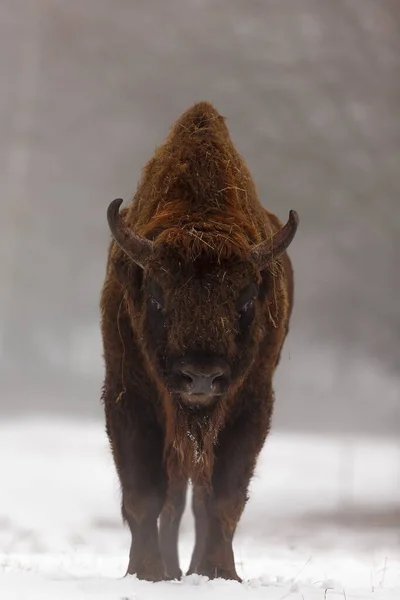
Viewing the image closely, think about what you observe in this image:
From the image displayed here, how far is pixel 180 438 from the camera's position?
19.6 ft

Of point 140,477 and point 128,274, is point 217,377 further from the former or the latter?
point 140,477

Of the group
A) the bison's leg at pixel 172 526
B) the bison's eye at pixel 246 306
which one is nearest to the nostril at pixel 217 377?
the bison's eye at pixel 246 306

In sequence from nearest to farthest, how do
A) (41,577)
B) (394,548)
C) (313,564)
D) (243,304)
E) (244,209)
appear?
(41,577) < (243,304) < (244,209) < (313,564) < (394,548)

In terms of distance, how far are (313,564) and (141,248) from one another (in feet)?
17.4

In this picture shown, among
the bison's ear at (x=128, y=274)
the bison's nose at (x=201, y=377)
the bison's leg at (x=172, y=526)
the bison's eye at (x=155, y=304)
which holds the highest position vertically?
the bison's ear at (x=128, y=274)

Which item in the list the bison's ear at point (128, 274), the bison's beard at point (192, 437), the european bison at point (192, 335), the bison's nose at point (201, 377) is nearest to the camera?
the bison's nose at point (201, 377)

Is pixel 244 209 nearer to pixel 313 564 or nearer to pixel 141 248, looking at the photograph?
pixel 141 248

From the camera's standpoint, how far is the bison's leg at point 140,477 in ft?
20.5

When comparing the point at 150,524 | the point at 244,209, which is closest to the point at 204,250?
the point at 244,209

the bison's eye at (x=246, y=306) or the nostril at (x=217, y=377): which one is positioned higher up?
the bison's eye at (x=246, y=306)

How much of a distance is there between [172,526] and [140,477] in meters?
2.57

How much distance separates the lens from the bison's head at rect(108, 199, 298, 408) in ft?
17.0

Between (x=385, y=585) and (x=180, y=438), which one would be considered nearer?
(x=180, y=438)

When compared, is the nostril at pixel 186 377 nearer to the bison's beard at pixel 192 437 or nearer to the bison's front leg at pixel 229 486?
the bison's beard at pixel 192 437
